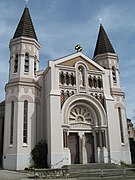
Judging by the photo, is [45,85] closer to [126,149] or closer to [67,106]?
[67,106]

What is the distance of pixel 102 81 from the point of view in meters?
29.5

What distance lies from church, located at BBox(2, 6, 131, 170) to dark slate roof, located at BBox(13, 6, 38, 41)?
14 centimetres

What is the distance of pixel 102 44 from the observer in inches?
1398

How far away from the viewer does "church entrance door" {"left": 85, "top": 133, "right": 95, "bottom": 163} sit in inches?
1040

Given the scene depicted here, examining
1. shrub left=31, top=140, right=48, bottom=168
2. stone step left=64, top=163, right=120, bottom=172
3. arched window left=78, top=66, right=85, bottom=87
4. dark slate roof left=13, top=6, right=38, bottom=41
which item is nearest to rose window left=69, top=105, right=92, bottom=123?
arched window left=78, top=66, right=85, bottom=87

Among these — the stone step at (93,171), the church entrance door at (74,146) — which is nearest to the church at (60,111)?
the church entrance door at (74,146)

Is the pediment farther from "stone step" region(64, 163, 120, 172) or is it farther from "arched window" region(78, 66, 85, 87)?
"stone step" region(64, 163, 120, 172)

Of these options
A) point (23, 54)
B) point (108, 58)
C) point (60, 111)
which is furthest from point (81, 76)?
point (23, 54)

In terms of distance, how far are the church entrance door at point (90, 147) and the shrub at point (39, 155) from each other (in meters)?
5.16

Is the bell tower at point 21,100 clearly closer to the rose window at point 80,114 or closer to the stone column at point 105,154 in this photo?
the rose window at point 80,114

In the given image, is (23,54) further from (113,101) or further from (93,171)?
(93,171)

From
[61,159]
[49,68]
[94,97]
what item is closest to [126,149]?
[94,97]

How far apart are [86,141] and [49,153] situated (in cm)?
529

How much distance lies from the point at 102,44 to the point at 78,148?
56.2 ft
